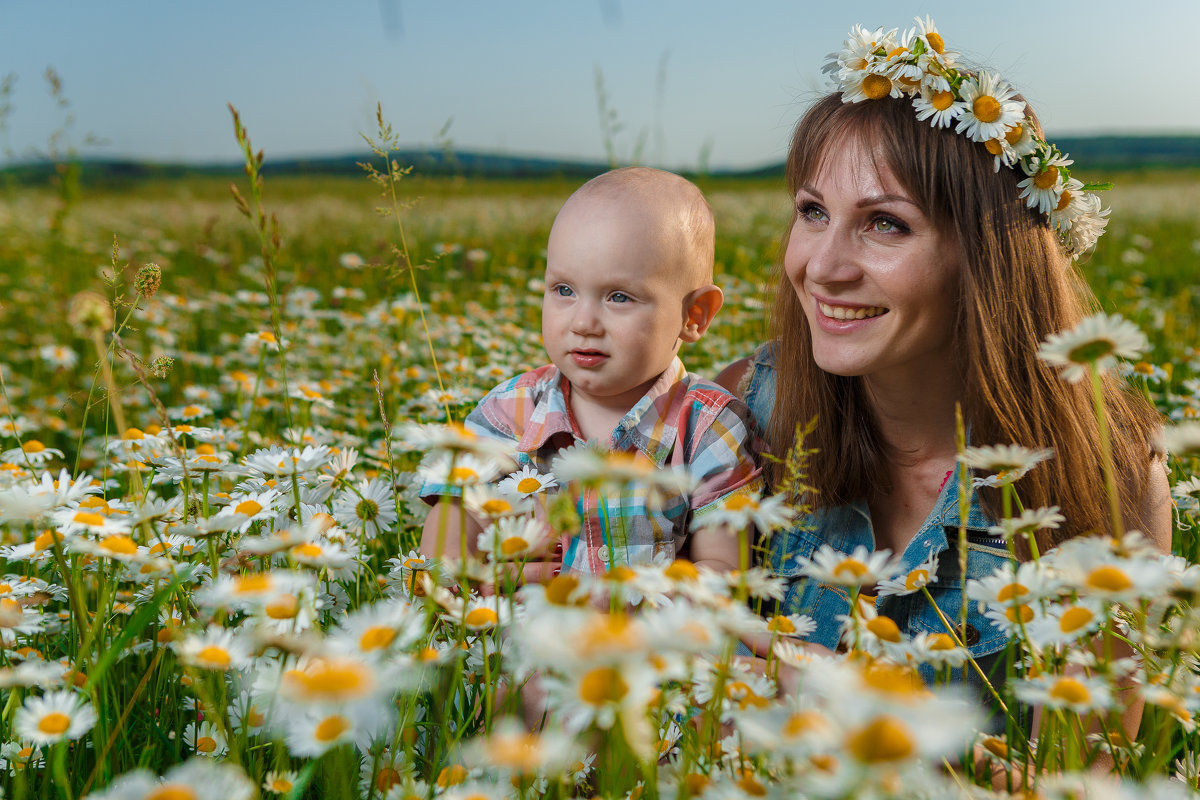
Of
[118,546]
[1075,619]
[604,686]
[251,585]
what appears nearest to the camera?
[604,686]

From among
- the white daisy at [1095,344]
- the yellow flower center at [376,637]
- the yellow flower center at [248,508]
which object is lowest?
the yellow flower center at [248,508]

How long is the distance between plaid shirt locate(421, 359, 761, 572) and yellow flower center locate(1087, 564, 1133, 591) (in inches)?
38.3

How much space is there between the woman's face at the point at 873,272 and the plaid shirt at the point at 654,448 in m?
0.27

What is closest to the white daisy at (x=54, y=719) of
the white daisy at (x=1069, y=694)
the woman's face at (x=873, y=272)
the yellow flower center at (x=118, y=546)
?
the yellow flower center at (x=118, y=546)

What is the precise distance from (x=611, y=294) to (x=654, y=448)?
1.11 feet

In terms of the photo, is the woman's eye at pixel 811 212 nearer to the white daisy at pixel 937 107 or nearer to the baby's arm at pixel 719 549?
the white daisy at pixel 937 107

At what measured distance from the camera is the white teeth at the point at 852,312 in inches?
73.3

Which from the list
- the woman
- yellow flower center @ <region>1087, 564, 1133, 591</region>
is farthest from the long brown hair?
yellow flower center @ <region>1087, 564, 1133, 591</region>

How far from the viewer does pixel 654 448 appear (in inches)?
77.3

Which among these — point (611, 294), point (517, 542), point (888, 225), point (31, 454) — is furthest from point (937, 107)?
point (31, 454)

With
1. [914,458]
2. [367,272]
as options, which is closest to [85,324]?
[914,458]

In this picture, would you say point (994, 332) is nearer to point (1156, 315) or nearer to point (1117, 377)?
point (1117, 377)

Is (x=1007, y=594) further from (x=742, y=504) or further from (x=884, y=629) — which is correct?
(x=742, y=504)

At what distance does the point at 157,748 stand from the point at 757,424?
147 cm
